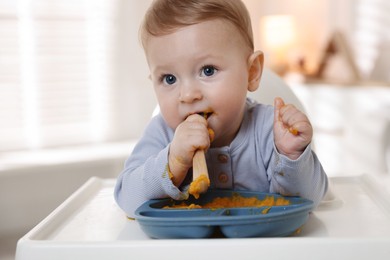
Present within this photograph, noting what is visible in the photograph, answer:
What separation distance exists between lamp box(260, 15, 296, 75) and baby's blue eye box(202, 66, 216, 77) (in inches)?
95.0

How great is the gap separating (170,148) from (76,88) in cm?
169

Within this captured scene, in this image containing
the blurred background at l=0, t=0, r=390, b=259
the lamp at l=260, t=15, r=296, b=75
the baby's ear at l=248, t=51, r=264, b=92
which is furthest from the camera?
the lamp at l=260, t=15, r=296, b=75

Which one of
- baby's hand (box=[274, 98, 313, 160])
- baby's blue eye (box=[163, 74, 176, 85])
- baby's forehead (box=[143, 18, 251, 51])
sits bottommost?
baby's hand (box=[274, 98, 313, 160])

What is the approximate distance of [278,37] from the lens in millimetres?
3090

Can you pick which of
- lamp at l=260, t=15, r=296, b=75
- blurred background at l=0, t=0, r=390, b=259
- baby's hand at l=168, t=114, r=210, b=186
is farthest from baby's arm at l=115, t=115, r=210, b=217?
lamp at l=260, t=15, r=296, b=75

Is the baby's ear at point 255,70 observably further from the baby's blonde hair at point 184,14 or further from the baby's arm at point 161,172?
the baby's arm at point 161,172

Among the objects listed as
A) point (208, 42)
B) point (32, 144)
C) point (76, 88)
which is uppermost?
point (208, 42)

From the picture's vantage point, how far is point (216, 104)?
2.47 feet

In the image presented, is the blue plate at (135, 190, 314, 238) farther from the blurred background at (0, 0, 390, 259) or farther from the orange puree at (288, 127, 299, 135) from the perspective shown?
the blurred background at (0, 0, 390, 259)

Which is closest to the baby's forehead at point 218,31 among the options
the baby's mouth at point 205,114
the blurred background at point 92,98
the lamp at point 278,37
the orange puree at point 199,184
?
the baby's mouth at point 205,114

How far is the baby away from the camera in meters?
0.71

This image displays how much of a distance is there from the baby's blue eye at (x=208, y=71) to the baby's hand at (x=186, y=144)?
0.21 feet

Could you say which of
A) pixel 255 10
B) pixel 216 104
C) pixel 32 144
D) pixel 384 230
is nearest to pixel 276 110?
pixel 216 104

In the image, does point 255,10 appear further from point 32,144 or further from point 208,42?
point 208,42
